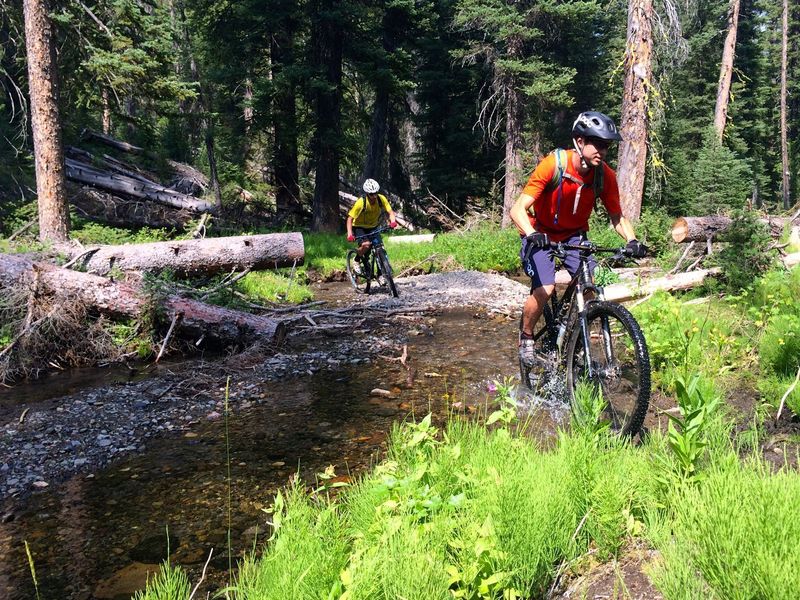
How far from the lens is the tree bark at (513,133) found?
2108cm

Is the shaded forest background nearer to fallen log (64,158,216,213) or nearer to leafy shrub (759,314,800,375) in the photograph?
fallen log (64,158,216,213)

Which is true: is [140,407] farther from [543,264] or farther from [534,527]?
[534,527]

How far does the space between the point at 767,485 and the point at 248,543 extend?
2882mm

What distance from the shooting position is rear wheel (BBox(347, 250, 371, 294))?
1256 cm

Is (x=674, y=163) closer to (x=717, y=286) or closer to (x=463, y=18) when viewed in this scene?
(x=463, y=18)

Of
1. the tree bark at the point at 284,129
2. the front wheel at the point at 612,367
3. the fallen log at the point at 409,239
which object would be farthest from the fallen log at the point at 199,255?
the tree bark at the point at 284,129

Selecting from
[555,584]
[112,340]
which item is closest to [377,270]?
[112,340]

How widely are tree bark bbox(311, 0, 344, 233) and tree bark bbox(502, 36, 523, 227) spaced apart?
652cm

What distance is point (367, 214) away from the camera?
11.8 metres

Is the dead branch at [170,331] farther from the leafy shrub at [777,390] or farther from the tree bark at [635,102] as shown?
the tree bark at [635,102]

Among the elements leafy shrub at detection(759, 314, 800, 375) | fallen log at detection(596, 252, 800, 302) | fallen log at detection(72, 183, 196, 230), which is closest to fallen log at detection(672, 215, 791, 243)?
fallen log at detection(596, 252, 800, 302)

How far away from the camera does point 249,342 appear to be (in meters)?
8.01

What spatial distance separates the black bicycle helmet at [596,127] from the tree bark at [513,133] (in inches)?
647

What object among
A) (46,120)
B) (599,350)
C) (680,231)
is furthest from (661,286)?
(46,120)
